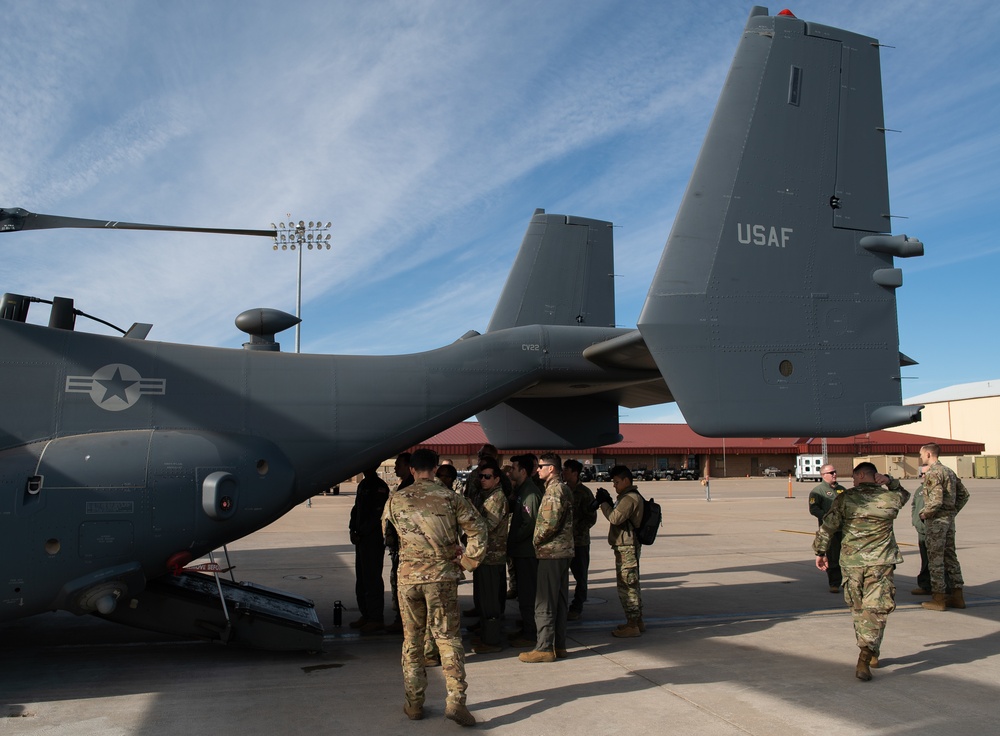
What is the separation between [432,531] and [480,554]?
0.42 meters

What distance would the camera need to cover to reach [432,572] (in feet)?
17.6

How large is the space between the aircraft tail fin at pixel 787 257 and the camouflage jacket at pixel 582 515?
7.41 ft

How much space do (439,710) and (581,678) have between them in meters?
1.42

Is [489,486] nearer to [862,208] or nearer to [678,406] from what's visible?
[678,406]

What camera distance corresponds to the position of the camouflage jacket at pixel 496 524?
710 cm

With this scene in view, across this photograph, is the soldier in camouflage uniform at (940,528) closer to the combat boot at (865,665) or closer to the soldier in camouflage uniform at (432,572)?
the combat boot at (865,665)

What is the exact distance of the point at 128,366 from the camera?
7000 millimetres

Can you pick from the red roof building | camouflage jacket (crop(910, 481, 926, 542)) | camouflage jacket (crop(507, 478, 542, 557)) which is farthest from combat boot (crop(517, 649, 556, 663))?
the red roof building

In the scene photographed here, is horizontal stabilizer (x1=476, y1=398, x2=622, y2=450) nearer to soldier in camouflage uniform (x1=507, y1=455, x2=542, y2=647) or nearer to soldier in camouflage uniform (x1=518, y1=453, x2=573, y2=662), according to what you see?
soldier in camouflage uniform (x1=507, y1=455, x2=542, y2=647)

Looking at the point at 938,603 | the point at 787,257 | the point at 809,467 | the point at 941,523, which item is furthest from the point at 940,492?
the point at 809,467

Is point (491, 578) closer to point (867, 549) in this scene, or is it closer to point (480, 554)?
point (480, 554)

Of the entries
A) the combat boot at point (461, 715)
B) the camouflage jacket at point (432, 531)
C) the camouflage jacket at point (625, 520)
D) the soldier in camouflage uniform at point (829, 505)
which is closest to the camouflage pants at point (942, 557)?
the soldier in camouflage uniform at point (829, 505)

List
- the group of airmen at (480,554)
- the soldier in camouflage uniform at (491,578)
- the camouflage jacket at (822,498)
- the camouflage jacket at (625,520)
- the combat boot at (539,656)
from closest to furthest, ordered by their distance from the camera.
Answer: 1. the group of airmen at (480,554)
2. the combat boot at (539,656)
3. the soldier in camouflage uniform at (491,578)
4. the camouflage jacket at (625,520)
5. the camouflage jacket at (822,498)

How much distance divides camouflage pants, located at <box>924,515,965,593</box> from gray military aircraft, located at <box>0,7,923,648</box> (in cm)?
314
